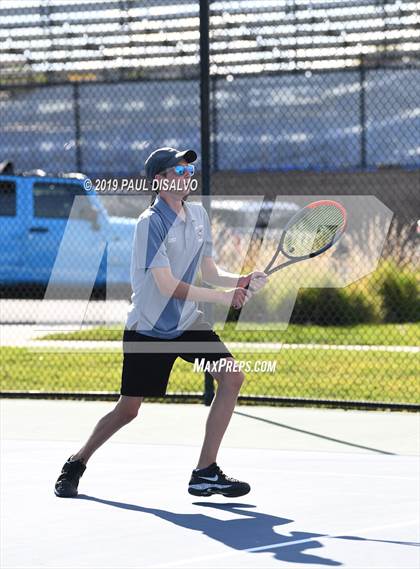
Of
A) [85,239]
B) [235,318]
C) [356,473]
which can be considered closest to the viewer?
[356,473]

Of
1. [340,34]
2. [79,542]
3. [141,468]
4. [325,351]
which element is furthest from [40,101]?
[79,542]

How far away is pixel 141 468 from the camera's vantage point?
8.66 m

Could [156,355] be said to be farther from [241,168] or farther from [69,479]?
[241,168]

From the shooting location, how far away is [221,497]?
7902mm

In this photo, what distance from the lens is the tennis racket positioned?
7695 mm

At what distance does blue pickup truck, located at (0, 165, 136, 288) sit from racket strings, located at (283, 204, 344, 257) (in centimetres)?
1170

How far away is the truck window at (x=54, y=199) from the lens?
20.2m

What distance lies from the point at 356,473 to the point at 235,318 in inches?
344

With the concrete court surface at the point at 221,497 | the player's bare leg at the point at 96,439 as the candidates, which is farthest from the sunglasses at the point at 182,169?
the concrete court surface at the point at 221,497

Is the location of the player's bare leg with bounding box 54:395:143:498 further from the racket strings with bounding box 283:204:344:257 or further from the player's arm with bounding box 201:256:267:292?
the racket strings with bounding box 283:204:344:257

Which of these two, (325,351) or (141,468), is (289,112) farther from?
(141,468)

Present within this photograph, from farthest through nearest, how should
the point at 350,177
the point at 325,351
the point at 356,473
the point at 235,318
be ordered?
the point at 350,177
the point at 235,318
the point at 325,351
the point at 356,473

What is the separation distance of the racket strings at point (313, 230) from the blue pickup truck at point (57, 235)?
11701 millimetres

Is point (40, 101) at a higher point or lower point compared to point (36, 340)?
higher
